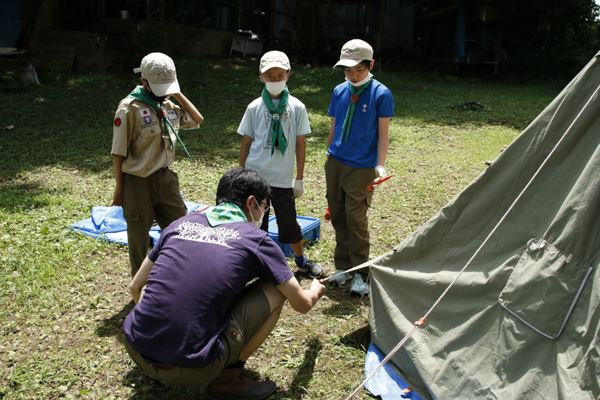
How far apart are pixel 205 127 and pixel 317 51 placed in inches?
418

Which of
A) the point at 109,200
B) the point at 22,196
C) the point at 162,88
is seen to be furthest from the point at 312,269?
the point at 22,196

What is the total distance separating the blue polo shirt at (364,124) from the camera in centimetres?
401

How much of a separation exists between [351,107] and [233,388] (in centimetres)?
210

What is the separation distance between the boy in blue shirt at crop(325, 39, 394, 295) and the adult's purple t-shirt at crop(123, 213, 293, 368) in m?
1.42

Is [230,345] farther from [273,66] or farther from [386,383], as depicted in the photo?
[273,66]

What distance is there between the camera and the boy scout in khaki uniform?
363 centimetres

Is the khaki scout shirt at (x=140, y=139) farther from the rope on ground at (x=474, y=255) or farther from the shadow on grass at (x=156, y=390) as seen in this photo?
the rope on ground at (x=474, y=255)

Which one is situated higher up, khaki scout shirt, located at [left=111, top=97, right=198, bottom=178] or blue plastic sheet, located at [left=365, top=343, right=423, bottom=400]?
khaki scout shirt, located at [left=111, top=97, right=198, bottom=178]

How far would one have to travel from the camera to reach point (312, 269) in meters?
4.56

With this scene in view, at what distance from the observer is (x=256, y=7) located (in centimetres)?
2003

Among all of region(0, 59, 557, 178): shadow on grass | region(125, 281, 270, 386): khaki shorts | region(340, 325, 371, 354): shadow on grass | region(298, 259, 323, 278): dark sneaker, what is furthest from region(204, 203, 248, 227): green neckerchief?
region(0, 59, 557, 178): shadow on grass

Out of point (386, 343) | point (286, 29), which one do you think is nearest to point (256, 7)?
point (286, 29)

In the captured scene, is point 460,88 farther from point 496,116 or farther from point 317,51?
point 317,51

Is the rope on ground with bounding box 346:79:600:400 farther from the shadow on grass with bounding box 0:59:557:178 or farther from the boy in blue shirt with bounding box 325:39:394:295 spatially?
the shadow on grass with bounding box 0:59:557:178
